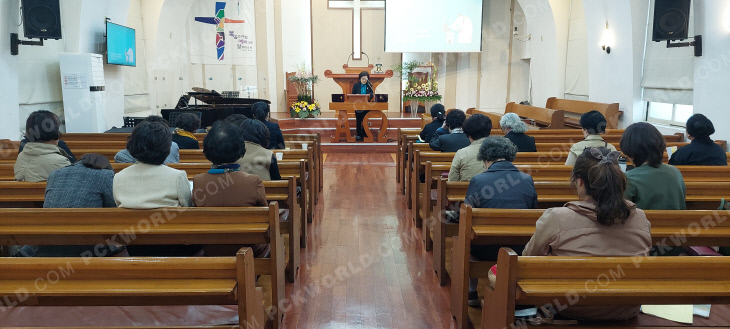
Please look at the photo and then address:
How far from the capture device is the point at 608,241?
177 cm

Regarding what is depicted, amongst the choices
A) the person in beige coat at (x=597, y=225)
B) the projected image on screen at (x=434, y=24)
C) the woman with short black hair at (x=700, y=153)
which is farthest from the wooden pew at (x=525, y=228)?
the projected image on screen at (x=434, y=24)

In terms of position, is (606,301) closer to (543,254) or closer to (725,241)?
(543,254)

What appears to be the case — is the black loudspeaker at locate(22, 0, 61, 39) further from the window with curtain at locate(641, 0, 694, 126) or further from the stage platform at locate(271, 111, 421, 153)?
the window with curtain at locate(641, 0, 694, 126)

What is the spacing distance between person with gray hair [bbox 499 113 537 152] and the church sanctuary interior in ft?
0.08

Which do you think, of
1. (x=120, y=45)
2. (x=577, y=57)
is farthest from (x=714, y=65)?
(x=120, y=45)

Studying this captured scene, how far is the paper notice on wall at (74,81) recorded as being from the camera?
21.1ft

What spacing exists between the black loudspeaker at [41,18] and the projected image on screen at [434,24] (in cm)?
620

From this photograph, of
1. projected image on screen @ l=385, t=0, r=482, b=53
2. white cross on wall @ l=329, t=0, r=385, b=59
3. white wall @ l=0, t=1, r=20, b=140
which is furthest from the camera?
white cross on wall @ l=329, t=0, r=385, b=59

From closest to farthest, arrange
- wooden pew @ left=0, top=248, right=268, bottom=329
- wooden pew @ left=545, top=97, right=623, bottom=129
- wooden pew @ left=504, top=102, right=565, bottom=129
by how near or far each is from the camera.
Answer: wooden pew @ left=0, top=248, right=268, bottom=329 → wooden pew @ left=545, top=97, right=623, bottom=129 → wooden pew @ left=504, top=102, right=565, bottom=129

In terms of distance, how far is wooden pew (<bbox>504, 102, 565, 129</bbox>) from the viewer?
7.56 meters

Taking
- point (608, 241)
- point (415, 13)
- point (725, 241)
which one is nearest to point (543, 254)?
point (608, 241)

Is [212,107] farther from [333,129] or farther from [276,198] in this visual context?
[276,198]

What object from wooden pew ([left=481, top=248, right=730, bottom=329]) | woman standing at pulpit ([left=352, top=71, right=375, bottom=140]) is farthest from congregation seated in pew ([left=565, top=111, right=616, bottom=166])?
woman standing at pulpit ([left=352, top=71, right=375, bottom=140])

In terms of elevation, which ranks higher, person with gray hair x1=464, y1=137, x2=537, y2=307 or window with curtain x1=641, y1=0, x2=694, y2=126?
window with curtain x1=641, y1=0, x2=694, y2=126
